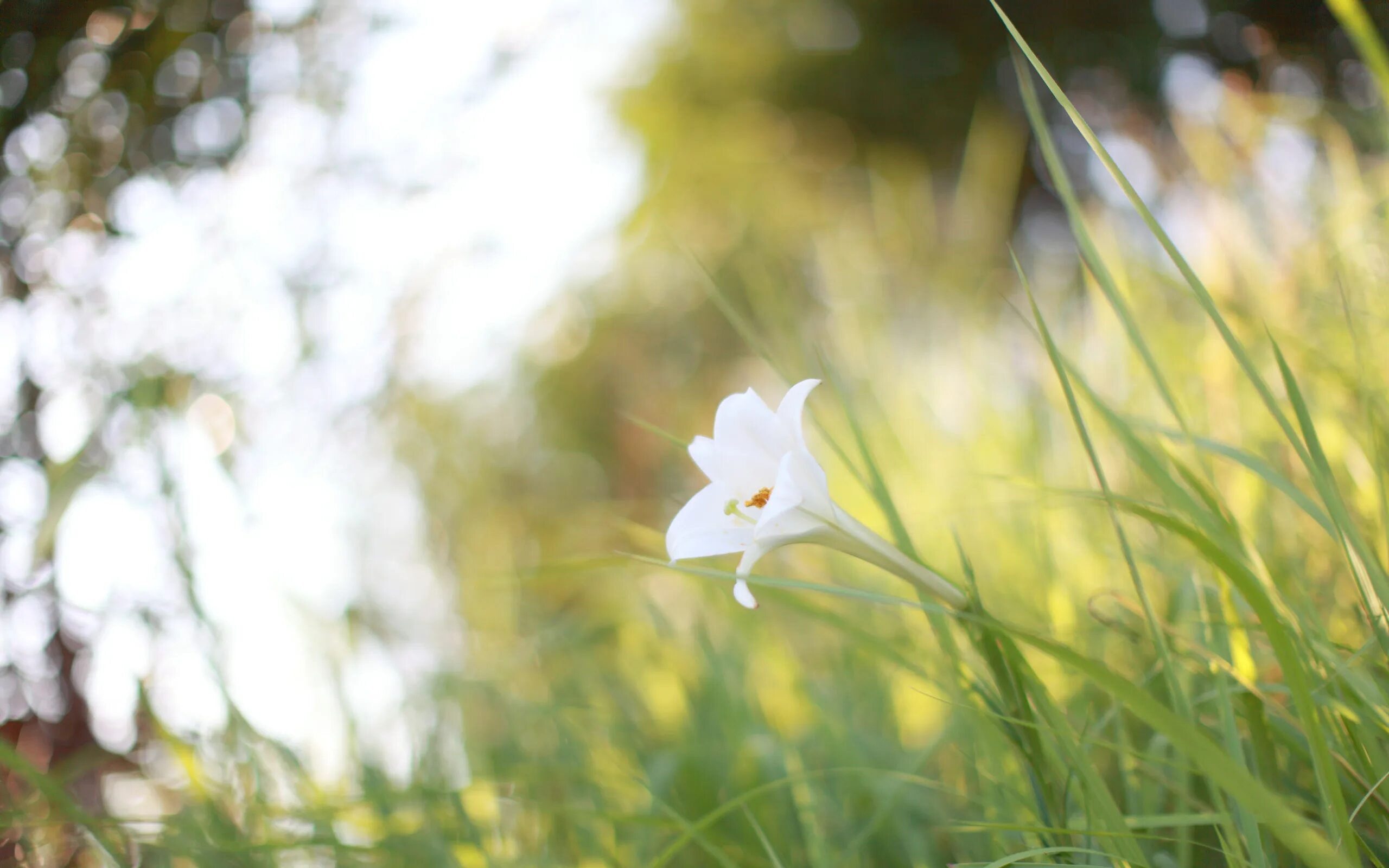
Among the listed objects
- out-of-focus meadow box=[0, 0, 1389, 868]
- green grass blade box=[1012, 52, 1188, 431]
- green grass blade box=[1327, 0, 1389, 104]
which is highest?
green grass blade box=[1327, 0, 1389, 104]

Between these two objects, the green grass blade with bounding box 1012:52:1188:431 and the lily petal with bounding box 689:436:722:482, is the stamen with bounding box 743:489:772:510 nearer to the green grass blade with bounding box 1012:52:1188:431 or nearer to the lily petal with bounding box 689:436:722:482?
the lily petal with bounding box 689:436:722:482

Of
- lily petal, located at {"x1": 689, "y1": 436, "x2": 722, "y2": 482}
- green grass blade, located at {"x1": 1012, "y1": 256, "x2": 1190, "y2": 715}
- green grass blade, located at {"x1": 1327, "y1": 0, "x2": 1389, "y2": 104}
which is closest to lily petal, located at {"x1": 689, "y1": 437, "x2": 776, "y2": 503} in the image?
lily petal, located at {"x1": 689, "y1": 436, "x2": 722, "y2": 482}

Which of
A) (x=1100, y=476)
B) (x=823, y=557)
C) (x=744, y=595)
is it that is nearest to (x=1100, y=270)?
(x=1100, y=476)

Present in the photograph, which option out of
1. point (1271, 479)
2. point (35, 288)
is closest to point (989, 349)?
point (1271, 479)

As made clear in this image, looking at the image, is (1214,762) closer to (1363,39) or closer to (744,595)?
(744,595)

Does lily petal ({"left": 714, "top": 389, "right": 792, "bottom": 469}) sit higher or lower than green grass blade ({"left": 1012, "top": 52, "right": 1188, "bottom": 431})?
lower

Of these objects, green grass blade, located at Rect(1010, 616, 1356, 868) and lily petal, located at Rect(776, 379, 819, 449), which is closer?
green grass blade, located at Rect(1010, 616, 1356, 868)

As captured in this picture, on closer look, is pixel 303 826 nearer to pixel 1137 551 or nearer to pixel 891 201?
pixel 1137 551

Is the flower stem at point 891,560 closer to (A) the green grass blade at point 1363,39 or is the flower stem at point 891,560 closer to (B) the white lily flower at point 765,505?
(B) the white lily flower at point 765,505
